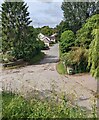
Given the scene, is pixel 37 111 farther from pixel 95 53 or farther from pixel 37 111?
pixel 95 53

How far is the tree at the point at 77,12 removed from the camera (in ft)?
110

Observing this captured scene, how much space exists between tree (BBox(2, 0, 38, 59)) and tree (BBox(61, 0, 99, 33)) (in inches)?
476

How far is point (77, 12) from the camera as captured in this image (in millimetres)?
35438

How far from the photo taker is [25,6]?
80.8ft

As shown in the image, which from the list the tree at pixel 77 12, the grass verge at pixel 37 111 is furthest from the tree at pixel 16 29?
the grass verge at pixel 37 111

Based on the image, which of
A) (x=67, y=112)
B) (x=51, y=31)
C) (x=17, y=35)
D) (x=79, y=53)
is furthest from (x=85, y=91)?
(x=51, y=31)

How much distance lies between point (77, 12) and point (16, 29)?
1435 centimetres

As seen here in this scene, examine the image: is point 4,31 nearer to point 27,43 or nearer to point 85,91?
point 27,43

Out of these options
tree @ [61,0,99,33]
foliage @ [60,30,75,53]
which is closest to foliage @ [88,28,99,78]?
foliage @ [60,30,75,53]

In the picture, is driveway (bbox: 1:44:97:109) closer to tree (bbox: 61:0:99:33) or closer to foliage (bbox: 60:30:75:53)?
foliage (bbox: 60:30:75:53)

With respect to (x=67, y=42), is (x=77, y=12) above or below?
above

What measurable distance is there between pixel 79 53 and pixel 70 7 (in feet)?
66.9

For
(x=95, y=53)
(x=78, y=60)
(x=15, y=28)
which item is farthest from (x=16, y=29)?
(x=95, y=53)

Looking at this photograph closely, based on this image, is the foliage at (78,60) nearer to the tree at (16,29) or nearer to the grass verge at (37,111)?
the tree at (16,29)
